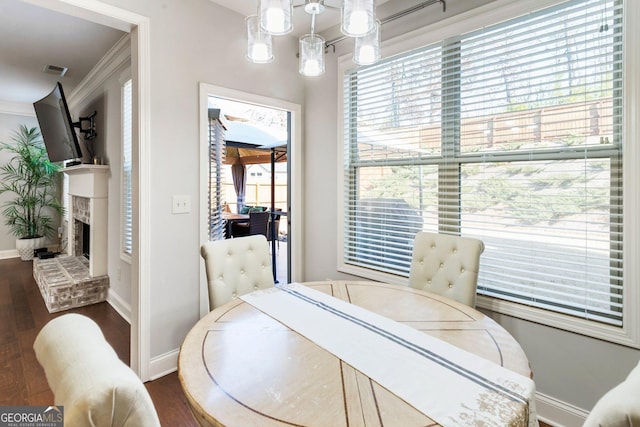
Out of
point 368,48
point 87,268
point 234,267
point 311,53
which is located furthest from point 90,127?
point 368,48

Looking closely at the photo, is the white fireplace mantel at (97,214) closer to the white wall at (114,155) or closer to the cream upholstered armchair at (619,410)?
the white wall at (114,155)

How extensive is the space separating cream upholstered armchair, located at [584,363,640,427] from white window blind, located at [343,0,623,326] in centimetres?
143

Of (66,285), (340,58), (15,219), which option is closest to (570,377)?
(340,58)

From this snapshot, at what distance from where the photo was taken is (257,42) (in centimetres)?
151

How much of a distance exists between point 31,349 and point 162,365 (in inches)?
52.0

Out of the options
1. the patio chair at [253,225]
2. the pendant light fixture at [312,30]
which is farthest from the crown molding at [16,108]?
the pendant light fixture at [312,30]

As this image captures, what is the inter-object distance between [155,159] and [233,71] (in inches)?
37.9

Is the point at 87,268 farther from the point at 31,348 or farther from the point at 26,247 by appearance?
the point at 26,247

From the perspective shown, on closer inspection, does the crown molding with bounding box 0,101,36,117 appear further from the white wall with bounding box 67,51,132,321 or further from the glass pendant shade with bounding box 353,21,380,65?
the glass pendant shade with bounding box 353,21,380,65

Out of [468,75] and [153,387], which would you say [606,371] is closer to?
[468,75]

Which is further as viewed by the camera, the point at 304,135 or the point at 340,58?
the point at 304,135

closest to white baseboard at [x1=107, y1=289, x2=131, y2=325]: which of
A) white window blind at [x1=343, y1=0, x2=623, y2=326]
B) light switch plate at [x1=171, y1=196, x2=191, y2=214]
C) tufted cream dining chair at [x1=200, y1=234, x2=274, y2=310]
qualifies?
light switch plate at [x1=171, y1=196, x2=191, y2=214]

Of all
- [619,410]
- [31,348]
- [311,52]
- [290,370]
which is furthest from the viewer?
[31,348]

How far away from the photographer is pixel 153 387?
6.98 feet
